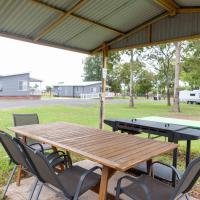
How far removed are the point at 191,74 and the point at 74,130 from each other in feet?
60.6

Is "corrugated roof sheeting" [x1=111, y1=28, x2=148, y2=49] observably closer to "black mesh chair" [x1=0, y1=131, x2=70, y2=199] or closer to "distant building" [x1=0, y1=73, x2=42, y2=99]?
"black mesh chair" [x1=0, y1=131, x2=70, y2=199]

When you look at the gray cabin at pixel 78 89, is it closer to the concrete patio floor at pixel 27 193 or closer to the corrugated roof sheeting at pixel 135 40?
the corrugated roof sheeting at pixel 135 40

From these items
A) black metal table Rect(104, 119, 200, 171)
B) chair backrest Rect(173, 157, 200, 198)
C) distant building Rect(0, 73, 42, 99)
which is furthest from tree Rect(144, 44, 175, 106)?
chair backrest Rect(173, 157, 200, 198)

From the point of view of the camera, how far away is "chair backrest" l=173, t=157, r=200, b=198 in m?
1.95

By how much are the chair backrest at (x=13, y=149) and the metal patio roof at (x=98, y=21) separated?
272 centimetres

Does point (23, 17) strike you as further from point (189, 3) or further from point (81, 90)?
point (81, 90)

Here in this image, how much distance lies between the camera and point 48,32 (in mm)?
5633

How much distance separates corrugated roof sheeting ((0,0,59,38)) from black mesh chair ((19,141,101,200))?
121 inches

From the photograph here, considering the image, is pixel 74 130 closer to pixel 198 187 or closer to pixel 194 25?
pixel 198 187

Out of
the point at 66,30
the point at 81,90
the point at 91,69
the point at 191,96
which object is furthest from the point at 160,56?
the point at 91,69

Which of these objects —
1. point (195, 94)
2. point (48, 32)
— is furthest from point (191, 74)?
point (48, 32)

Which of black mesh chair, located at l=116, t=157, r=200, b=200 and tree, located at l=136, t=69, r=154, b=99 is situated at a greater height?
tree, located at l=136, t=69, r=154, b=99

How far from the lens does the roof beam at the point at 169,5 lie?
491cm

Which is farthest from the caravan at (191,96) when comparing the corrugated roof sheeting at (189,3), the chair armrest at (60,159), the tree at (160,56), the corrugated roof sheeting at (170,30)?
the chair armrest at (60,159)
